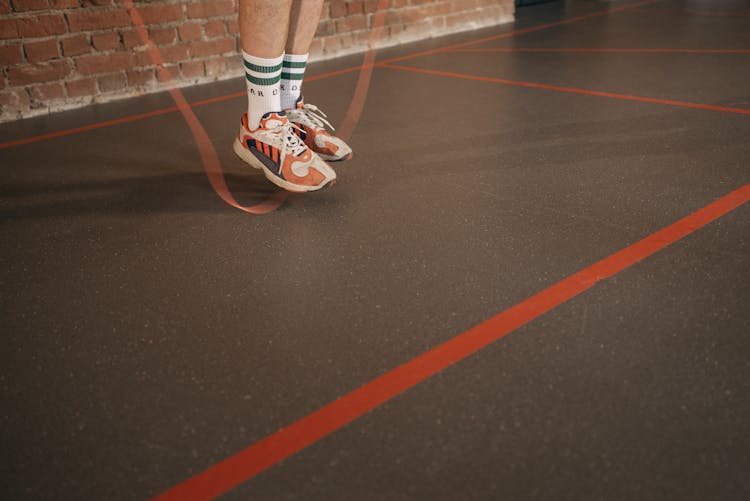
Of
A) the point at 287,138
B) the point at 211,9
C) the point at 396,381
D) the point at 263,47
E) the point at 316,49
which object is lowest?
the point at 316,49

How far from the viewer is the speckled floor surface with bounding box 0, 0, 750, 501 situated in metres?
0.76

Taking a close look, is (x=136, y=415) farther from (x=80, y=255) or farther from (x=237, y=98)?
(x=237, y=98)

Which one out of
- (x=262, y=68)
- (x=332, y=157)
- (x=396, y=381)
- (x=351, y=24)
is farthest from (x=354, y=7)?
(x=396, y=381)

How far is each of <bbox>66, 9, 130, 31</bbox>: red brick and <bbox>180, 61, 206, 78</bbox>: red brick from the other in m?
0.34

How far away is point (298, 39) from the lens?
175 cm

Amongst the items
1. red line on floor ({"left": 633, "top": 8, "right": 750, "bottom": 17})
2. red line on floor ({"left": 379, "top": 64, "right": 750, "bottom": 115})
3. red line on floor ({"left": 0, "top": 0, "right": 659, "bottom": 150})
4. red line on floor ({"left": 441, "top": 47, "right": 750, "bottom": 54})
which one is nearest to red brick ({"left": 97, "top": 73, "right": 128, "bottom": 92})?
red line on floor ({"left": 0, "top": 0, "right": 659, "bottom": 150})

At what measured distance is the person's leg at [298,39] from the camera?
171cm

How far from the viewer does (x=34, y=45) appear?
8.70 ft

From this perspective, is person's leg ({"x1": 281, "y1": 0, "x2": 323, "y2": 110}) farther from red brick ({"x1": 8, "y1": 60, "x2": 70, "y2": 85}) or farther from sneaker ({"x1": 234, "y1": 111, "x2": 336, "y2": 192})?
red brick ({"x1": 8, "y1": 60, "x2": 70, "y2": 85})

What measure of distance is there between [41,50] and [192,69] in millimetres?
715

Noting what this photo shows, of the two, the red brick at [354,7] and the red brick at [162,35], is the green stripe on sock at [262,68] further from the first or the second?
the red brick at [354,7]

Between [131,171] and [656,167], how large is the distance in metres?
1.52

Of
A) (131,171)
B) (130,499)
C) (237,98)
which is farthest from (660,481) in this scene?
(237,98)

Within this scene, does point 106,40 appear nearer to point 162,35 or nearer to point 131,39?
point 131,39
